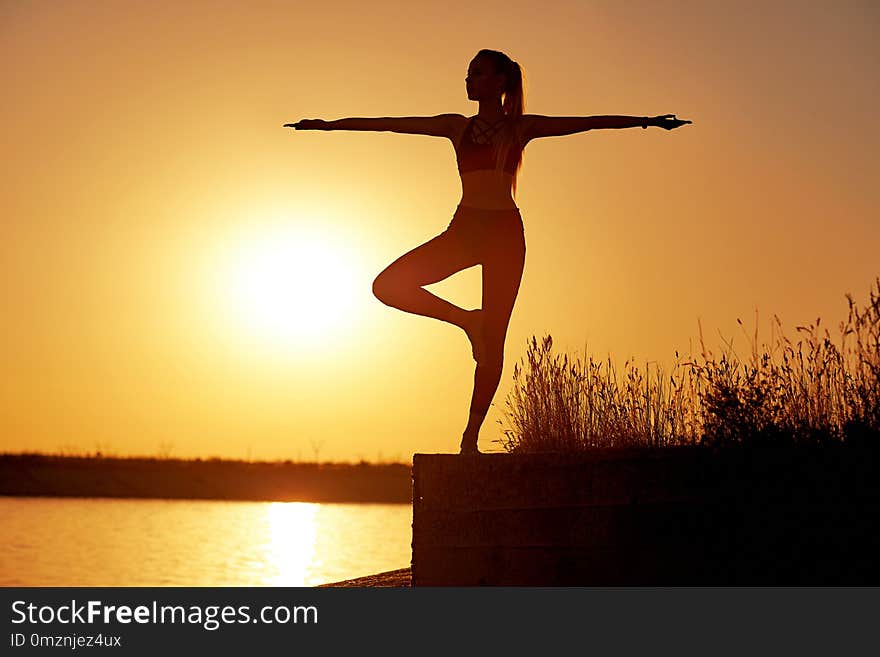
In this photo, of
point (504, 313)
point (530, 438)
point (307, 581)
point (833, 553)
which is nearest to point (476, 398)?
point (504, 313)

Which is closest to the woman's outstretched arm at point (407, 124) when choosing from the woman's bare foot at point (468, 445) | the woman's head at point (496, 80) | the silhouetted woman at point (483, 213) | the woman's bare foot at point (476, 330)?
the silhouetted woman at point (483, 213)

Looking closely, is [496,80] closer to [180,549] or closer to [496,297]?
[496,297]

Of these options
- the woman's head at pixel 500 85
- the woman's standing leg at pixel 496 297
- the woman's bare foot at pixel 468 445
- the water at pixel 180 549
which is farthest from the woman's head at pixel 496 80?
the water at pixel 180 549

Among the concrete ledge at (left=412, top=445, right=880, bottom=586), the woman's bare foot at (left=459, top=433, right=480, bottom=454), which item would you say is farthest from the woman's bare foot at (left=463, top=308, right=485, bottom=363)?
the concrete ledge at (left=412, top=445, right=880, bottom=586)

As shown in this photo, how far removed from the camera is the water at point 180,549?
4356 centimetres

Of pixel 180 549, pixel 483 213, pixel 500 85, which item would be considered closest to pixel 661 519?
pixel 483 213

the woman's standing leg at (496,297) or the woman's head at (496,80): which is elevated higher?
the woman's head at (496,80)

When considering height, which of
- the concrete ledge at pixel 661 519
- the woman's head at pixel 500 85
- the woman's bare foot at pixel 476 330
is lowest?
the concrete ledge at pixel 661 519

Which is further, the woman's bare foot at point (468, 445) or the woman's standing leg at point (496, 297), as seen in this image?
the woman's bare foot at point (468, 445)

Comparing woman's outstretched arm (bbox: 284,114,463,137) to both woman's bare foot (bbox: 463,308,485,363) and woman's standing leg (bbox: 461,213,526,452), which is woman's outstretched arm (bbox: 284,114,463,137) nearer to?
woman's standing leg (bbox: 461,213,526,452)

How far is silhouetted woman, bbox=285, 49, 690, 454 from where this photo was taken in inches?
289

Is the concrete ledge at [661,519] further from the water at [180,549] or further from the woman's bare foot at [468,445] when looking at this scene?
the water at [180,549]

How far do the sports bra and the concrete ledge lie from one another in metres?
1.67
